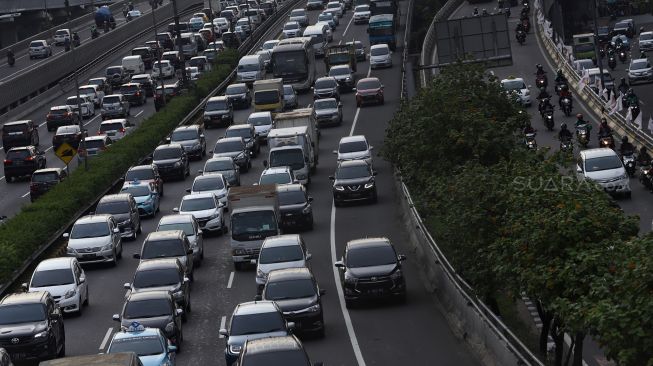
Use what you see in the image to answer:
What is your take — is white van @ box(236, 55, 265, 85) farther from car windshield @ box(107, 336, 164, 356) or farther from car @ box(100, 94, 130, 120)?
car windshield @ box(107, 336, 164, 356)

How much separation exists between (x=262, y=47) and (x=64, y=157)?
5132 centimetres

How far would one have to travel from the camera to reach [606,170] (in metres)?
51.0

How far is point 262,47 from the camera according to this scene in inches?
4225

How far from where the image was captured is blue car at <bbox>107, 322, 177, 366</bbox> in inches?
1206

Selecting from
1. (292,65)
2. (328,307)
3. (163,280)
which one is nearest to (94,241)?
(163,280)

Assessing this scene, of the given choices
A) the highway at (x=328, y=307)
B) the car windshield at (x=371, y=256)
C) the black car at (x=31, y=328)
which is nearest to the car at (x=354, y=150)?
the highway at (x=328, y=307)

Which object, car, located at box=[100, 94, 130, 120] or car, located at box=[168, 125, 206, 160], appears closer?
car, located at box=[168, 125, 206, 160]

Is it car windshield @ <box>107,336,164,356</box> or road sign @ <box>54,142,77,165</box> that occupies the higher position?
car windshield @ <box>107,336,164,356</box>

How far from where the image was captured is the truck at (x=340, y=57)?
91812mm

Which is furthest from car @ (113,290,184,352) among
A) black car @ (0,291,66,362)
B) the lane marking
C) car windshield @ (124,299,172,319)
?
the lane marking

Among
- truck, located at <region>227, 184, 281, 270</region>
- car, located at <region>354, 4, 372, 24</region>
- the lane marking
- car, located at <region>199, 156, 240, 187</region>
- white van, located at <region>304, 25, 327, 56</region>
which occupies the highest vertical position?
truck, located at <region>227, 184, 281, 270</region>

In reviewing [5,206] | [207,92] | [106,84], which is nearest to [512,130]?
[5,206]

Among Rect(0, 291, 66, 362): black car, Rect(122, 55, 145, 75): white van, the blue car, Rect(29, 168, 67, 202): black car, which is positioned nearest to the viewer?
the blue car

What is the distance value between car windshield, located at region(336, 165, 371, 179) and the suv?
990 inches
